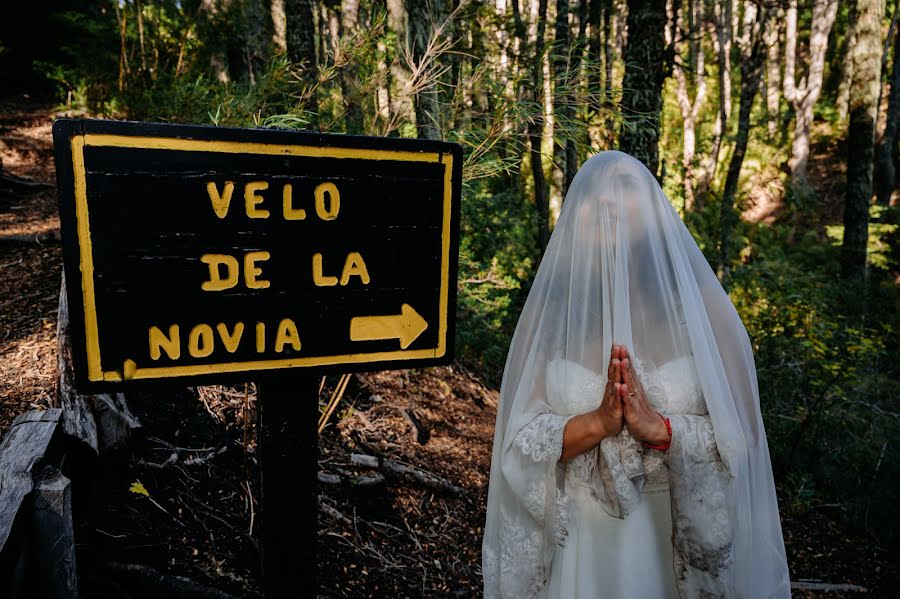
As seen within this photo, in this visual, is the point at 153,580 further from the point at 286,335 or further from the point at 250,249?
the point at 250,249

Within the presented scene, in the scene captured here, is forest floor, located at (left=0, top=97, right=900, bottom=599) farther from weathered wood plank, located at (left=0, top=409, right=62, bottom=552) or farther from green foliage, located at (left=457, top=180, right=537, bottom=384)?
green foliage, located at (left=457, top=180, right=537, bottom=384)

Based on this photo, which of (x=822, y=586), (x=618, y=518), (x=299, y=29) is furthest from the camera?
(x=299, y=29)

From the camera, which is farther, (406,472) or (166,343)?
(406,472)

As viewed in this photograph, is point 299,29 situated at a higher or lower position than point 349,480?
higher

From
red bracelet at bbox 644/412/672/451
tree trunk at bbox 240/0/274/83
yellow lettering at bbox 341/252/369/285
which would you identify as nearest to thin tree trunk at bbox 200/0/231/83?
tree trunk at bbox 240/0/274/83

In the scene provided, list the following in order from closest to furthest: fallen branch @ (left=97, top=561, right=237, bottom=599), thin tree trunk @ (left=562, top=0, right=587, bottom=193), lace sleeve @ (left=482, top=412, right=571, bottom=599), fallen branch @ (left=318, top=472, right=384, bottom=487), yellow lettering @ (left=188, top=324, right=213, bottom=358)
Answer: yellow lettering @ (left=188, top=324, right=213, bottom=358) → lace sleeve @ (left=482, top=412, right=571, bottom=599) → fallen branch @ (left=97, top=561, right=237, bottom=599) → thin tree trunk @ (left=562, top=0, right=587, bottom=193) → fallen branch @ (left=318, top=472, right=384, bottom=487)

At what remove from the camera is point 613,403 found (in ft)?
6.23

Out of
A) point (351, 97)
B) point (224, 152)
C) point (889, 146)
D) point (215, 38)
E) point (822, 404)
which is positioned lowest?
point (822, 404)

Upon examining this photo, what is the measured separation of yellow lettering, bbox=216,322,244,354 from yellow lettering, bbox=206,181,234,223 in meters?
0.27

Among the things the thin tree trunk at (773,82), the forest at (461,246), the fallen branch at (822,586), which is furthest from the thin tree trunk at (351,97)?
the thin tree trunk at (773,82)

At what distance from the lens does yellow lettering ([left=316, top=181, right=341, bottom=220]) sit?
5.11 ft

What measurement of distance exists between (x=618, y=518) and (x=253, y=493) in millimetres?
1842

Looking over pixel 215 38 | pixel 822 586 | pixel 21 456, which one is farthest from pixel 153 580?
pixel 215 38

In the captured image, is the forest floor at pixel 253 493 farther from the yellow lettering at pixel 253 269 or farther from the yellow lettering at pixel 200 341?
the yellow lettering at pixel 253 269
